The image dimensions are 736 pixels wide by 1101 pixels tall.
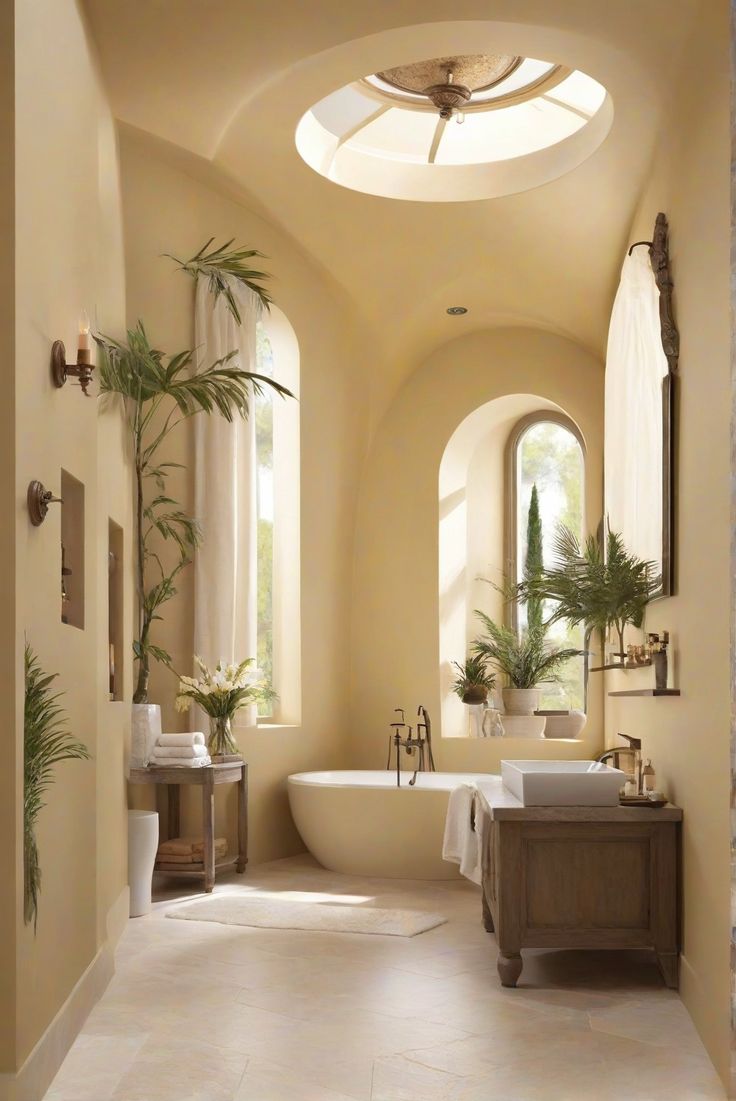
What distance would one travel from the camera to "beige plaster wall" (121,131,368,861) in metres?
6.26

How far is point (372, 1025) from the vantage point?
12.5ft

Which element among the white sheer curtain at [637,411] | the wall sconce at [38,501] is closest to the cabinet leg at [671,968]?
the white sheer curtain at [637,411]

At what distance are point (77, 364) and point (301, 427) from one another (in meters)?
3.79

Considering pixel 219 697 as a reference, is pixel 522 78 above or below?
above

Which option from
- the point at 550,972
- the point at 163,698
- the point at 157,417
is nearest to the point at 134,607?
the point at 163,698

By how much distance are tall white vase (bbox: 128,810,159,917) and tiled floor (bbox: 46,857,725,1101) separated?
21 centimetres

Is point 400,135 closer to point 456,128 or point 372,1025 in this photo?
point 456,128

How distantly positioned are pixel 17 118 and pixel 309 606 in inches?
181

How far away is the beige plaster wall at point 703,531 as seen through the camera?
341 cm

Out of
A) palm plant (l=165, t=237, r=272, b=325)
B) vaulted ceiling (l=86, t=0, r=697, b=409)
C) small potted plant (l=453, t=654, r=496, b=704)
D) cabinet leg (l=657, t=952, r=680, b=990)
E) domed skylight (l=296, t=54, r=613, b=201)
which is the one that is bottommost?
cabinet leg (l=657, t=952, r=680, b=990)

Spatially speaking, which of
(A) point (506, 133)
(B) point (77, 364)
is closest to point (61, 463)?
(B) point (77, 364)

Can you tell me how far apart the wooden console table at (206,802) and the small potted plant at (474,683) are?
193 cm

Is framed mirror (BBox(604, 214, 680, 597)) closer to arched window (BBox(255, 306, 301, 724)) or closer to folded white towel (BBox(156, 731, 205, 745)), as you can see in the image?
arched window (BBox(255, 306, 301, 724))

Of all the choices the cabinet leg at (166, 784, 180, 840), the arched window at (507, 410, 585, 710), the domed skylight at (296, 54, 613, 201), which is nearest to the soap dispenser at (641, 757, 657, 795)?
the cabinet leg at (166, 784, 180, 840)
